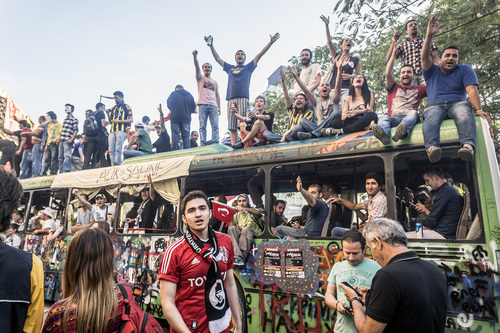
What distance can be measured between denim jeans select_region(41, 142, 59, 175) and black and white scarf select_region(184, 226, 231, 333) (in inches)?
364

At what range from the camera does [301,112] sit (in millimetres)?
6516

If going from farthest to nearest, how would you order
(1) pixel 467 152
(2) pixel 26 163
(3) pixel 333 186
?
(2) pixel 26 163 < (3) pixel 333 186 < (1) pixel 467 152

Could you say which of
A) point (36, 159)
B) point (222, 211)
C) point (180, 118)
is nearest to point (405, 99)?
point (222, 211)

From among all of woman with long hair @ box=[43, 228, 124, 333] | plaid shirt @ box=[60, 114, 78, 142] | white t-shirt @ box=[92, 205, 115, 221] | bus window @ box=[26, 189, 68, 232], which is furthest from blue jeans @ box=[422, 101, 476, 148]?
plaid shirt @ box=[60, 114, 78, 142]

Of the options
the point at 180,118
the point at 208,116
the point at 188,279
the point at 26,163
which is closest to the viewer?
the point at 188,279

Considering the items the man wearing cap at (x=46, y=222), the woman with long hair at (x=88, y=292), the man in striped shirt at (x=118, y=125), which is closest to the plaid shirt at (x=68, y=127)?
the man in striped shirt at (x=118, y=125)

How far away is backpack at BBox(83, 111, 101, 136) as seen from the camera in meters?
9.99

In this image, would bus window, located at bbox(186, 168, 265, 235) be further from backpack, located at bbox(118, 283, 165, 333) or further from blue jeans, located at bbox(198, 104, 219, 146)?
backpack, located at bbox(118, 283, 165, 333)

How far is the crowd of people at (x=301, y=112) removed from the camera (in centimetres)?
436

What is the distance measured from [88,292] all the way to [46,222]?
746 cm

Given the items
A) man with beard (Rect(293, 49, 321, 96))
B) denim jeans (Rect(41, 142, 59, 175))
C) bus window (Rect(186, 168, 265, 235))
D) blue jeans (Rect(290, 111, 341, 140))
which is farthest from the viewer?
denim jeans (Rect(41, 142, 59, 175))

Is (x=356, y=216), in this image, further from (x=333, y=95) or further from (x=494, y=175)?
(x=333, y=95)

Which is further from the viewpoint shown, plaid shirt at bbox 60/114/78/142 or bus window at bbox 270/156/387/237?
plaid shirt at bbox 60/114/78/142

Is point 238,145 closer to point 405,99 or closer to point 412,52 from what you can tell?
point 405,99
